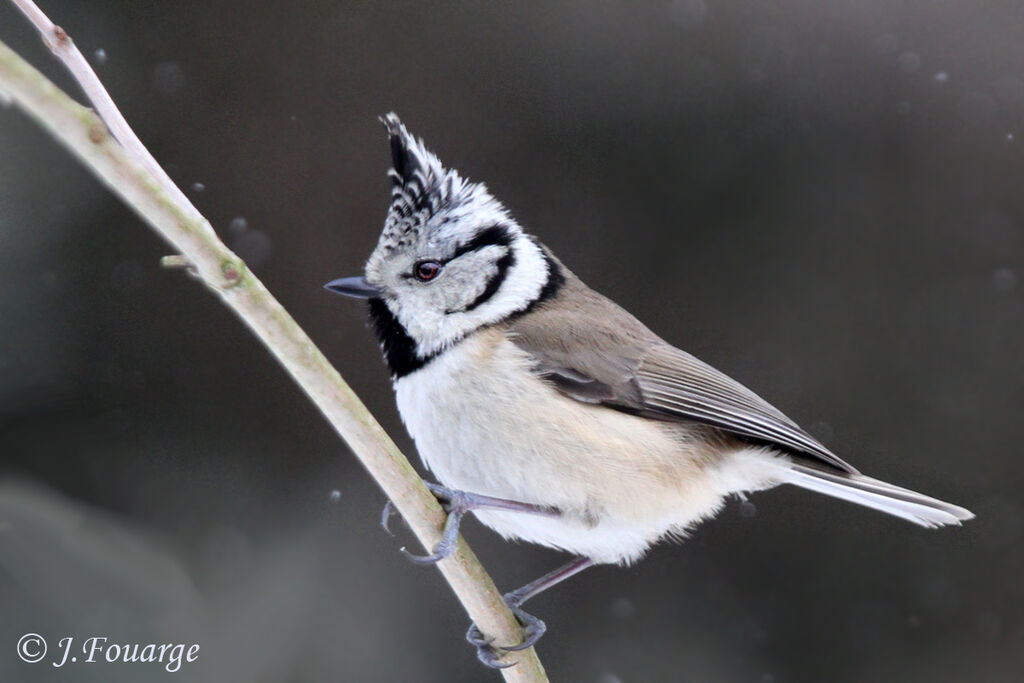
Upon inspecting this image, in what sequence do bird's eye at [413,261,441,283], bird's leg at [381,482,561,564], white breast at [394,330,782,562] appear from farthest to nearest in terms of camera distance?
bird's eye at [413,261,441,283] < white breast at [394,330,782,562] < bird's leg at [381,482,561,564]

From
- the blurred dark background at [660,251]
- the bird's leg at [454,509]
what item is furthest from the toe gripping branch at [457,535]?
the blurred dark background at [660,251]

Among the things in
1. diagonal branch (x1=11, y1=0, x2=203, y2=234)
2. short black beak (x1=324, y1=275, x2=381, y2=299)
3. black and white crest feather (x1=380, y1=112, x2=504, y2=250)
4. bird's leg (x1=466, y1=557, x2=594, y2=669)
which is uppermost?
diagonal branch (x1=11, y1=0, x2=203, y2=234)

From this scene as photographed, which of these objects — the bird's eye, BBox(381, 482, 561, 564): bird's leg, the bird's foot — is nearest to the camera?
BBox(381, 482, 561, 564): bird's leg

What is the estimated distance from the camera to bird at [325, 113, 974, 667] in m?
1.95

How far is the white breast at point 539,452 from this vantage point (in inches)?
76.2

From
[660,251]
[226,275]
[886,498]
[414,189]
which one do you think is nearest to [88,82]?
[226,275]

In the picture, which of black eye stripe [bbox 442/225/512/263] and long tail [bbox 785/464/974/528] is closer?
long tail [bbox 785/464/974/528]

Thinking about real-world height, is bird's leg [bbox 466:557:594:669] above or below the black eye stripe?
below

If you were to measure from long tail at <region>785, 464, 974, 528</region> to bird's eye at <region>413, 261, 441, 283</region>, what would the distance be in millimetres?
819

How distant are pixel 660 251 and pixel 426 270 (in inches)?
53.3

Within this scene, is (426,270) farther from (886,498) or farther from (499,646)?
(886,498)

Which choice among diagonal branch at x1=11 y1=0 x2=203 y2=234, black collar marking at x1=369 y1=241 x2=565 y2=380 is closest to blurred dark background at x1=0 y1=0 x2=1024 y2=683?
black collar marking at x1=369 y1=241 x2=565 y2=380

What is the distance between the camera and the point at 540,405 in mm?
1985

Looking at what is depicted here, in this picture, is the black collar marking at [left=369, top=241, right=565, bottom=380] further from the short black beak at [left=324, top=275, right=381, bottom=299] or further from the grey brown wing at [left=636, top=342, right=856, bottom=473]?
the grey brown wing at [left=636, top=342, right=856, bottom=473]
